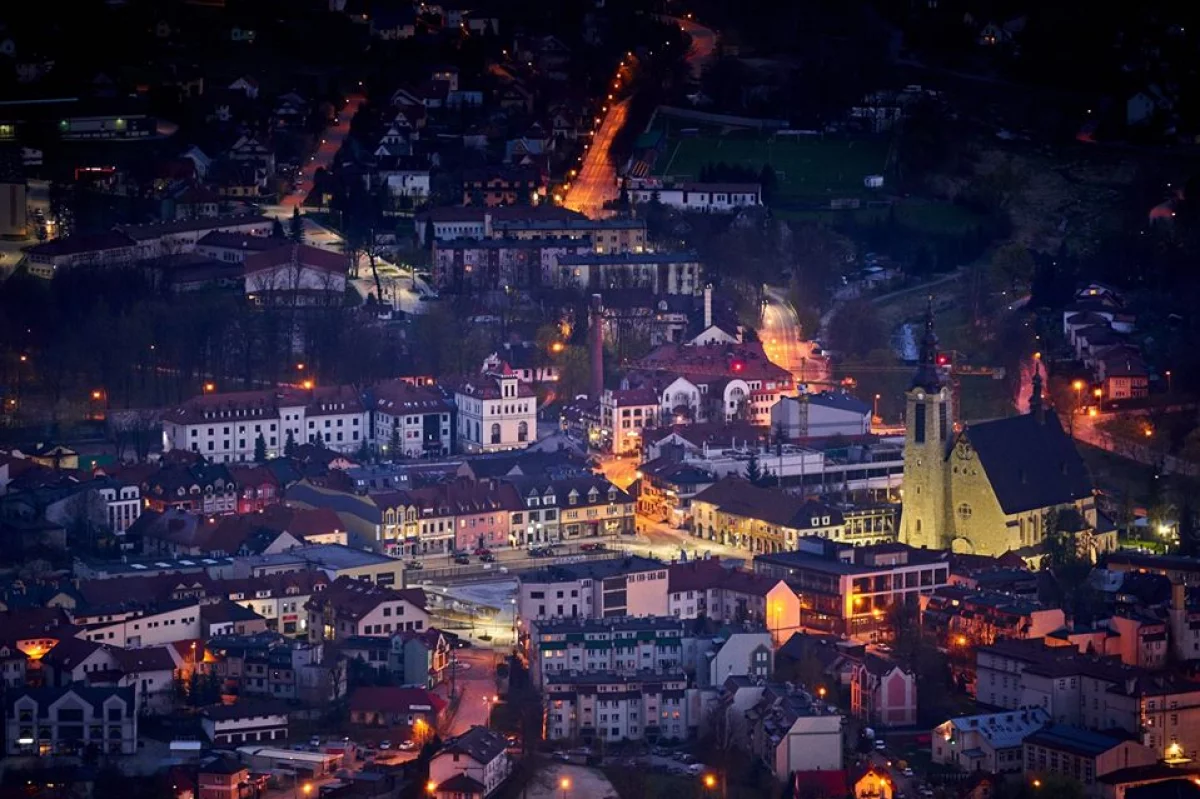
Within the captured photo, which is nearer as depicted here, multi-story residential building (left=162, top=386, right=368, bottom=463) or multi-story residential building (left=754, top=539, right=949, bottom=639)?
multi-story residential building (left=754, top=539, right=949, bottom=639)

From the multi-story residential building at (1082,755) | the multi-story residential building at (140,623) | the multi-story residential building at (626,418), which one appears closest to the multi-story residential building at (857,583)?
the multi-story residential building at (1082,755)

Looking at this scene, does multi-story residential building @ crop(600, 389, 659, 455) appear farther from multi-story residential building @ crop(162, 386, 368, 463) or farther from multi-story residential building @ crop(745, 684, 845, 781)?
multi-story residential building @ crop(745, 684, 845, 781)

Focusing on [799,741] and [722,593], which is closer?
[799,741]

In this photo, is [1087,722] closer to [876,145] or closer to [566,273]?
[566,273]

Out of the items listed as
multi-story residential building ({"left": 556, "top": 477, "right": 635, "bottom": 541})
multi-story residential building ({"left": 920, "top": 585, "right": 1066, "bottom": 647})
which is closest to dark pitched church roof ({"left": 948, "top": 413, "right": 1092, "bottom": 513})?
multi-story residential building ({"left": 920, "top": 585, "right": 1066, "bottom": 647})

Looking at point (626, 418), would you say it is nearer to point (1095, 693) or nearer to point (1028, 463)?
point (1028, 463)

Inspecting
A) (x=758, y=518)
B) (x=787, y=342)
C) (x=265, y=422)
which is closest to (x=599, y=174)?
(x=787, y=342)

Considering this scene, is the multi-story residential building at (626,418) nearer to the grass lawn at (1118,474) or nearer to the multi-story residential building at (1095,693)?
the grass lawn at (1118,474)
